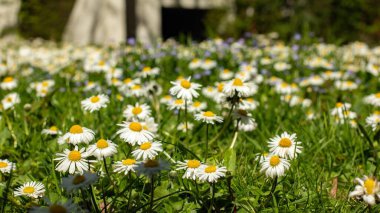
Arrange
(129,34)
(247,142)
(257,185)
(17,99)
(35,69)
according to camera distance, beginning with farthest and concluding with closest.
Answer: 1. (129,34)
2. (35,69)
3. (17,99)
4. (247,142)
5. (257,185)

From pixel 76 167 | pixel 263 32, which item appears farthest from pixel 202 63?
pixel 263 32

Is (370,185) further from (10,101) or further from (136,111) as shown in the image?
(10,101)

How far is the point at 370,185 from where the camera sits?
1495mm

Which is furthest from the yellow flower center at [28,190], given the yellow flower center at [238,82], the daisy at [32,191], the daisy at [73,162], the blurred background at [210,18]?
the blurred background at [210,18]

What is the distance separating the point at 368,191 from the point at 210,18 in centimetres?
773

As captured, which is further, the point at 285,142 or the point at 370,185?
the point at 285,142

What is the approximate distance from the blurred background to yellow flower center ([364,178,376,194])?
6.50 metres

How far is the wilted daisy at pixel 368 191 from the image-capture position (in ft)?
4.83

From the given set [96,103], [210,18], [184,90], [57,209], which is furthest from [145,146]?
[210,18]

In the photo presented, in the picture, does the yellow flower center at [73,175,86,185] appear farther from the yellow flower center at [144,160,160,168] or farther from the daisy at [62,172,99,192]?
the yellow flower center at [144,160,160,168]

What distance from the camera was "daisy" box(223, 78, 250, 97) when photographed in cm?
214

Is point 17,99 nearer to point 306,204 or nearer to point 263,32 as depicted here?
point 306,204

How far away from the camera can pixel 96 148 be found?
177 cm

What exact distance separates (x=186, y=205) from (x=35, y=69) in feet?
10.2
